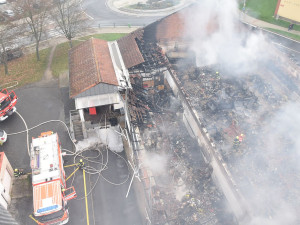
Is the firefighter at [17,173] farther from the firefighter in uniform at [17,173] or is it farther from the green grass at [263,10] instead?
the green grass at [263,10]

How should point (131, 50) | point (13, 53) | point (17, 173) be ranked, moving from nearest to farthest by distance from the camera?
point (17, 173) → point (131, 50) → point (13, 53)

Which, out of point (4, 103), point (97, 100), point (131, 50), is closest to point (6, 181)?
point (4, 103)

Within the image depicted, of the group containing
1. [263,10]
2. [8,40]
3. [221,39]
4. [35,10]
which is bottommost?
[221,39]

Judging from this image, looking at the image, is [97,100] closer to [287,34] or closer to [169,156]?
[169,156]

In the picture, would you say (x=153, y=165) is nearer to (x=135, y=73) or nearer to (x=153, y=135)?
(x=153, y=135)

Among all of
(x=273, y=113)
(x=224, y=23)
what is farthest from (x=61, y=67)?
(x=273, y=113)

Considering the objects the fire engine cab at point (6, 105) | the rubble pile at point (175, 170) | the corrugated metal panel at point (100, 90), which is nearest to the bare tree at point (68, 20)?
the fire engine cab at point (6, 105)
